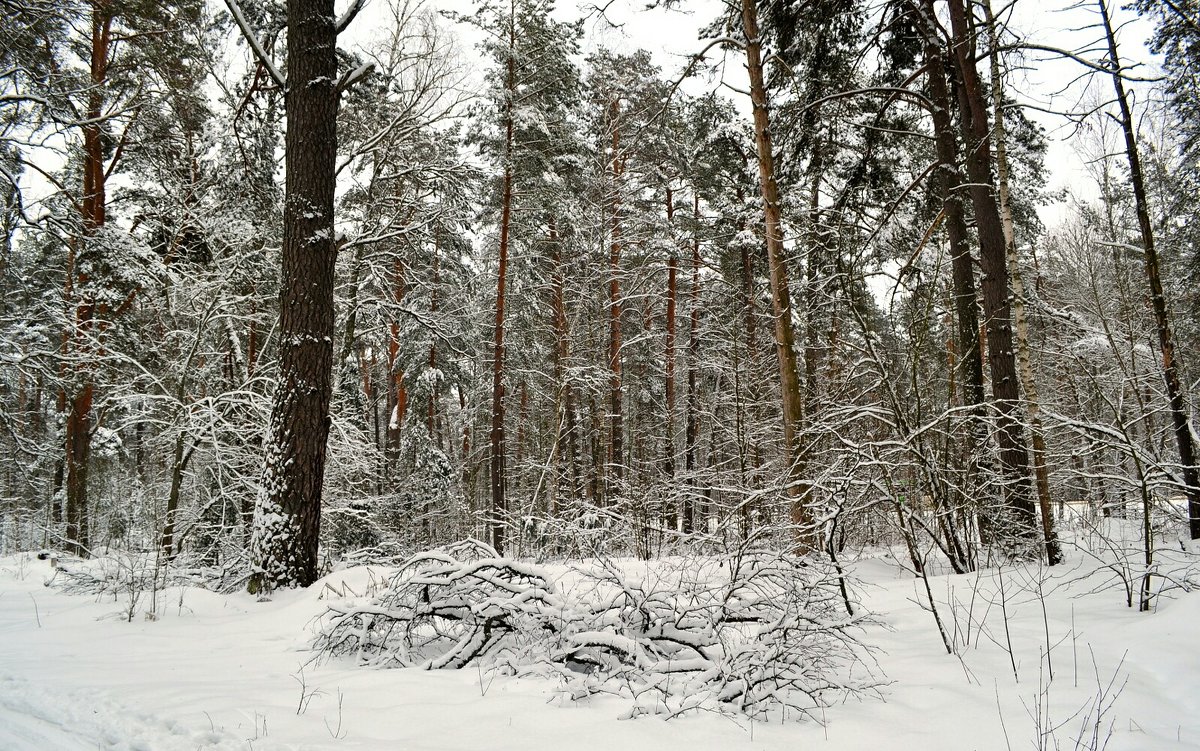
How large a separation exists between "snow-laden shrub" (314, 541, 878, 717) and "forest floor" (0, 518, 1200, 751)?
0.13 metres

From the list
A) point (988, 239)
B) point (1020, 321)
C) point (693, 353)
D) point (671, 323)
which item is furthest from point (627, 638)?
point (693, 353)

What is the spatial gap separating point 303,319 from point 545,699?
4.44m

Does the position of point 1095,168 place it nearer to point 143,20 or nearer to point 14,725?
point 14,725

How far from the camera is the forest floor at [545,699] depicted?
7.09 ft

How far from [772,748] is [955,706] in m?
1.00

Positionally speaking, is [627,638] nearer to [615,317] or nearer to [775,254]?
[775,254]

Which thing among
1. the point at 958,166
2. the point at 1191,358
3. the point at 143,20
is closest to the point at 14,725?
the point at 958,166

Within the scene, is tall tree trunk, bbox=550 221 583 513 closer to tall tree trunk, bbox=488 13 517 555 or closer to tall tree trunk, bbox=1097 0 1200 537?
tall tree trunk, bbox=488 13 517 555

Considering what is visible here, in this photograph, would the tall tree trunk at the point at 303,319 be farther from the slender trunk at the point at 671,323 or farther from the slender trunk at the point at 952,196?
the slender trunk at the point at 671,323

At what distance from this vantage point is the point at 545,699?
2.68m

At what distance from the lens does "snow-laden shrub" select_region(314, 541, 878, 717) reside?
266 cm

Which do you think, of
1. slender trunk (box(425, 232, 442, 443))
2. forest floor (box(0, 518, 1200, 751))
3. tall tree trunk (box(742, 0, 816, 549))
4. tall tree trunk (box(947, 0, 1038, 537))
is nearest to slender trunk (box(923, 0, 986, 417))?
tall tree trunk (box(947, 0, 1038, 537))

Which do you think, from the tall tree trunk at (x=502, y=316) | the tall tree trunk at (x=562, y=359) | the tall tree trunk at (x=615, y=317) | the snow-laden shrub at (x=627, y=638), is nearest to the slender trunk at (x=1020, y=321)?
the snow-laden shrub at (x=627, y=638)

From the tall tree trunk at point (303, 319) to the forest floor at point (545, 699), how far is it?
1299mm
